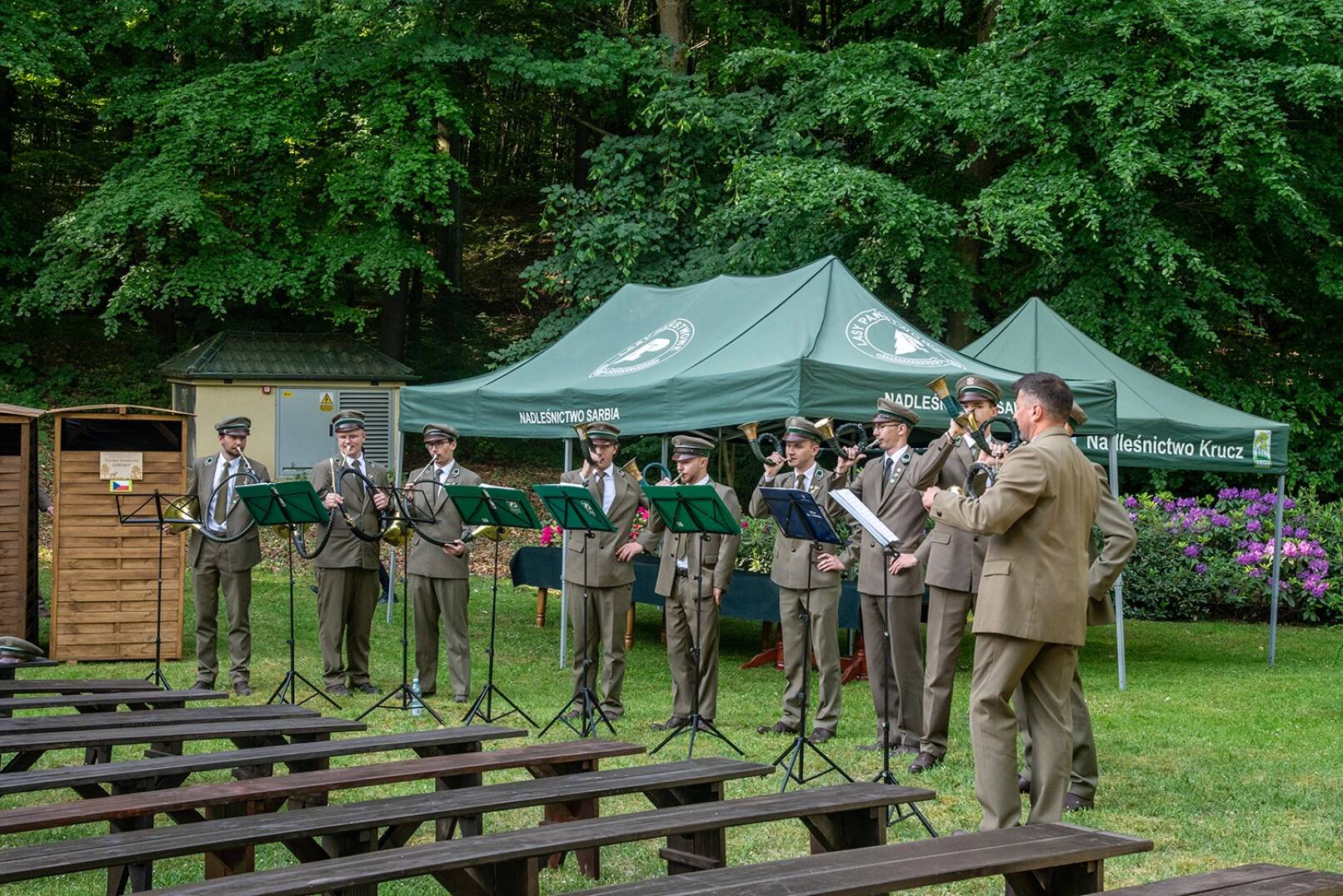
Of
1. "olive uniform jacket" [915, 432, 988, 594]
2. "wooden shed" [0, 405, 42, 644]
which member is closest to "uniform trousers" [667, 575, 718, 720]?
"olive uniform jacket" [915, 432, 988, 594]

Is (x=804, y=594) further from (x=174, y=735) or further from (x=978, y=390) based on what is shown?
(x=174, y=735)

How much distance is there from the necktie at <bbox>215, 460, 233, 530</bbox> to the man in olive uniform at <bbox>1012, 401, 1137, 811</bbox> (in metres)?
6.55

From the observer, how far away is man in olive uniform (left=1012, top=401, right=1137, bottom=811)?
21.5ft

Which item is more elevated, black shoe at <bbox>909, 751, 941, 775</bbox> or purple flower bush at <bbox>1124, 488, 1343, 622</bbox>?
purple flower bush at <bbox>1124, 488, 1343, 622</bbox>

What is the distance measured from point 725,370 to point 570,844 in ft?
21.8

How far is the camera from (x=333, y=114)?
21469 millimetres

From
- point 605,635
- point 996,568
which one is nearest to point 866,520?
point 996,568

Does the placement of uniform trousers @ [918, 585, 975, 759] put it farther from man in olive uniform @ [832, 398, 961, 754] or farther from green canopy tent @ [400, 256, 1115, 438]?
green canopy tent @ [400, 256, 1115, 438]

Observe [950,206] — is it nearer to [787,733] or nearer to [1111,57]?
[1111,57]

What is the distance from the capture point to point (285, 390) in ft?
69.3

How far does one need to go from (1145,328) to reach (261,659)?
1144 cm

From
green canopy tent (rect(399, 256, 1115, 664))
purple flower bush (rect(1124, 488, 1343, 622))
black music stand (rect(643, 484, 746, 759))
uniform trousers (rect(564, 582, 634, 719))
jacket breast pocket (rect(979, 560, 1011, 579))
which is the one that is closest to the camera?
jacket breast pocket (rect(979, 560, 1011, 579))

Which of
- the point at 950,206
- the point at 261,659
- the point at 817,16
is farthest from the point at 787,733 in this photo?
the point at 817,16

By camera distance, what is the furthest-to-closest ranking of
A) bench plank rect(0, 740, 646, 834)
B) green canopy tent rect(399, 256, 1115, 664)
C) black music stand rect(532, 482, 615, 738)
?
green canopy tent rect(399, 256, 1115, 664)
black music stand rect(532, 482, 615, 738)
bench plank rect(0, 740, 646, 834)
